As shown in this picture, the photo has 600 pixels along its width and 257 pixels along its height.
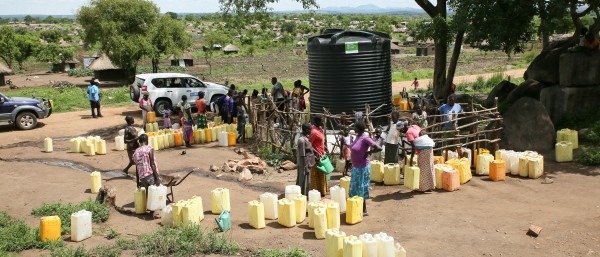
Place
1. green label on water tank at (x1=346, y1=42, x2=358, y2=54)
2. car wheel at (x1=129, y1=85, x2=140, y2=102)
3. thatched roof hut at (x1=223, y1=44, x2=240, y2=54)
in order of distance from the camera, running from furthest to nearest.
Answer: thatched roof hut at (x1=223, y1=44, x2=240, y2=54) → car wheel at (x1=129, y1=85, x2=140, y2=102) → green label on water tank at (x1=346, y1=42, x2=358, y2=54)

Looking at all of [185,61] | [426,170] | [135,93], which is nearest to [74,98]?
[135,93]

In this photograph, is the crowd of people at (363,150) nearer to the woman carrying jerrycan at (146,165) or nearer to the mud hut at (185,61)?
the woman carrying jerrycan at (146,165)

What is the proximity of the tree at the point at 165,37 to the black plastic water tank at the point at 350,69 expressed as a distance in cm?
1587

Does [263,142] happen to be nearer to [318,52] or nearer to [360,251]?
[318,52]

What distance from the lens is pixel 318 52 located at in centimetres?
1430

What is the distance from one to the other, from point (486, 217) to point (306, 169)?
2794 millimetres

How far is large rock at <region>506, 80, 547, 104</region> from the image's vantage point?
16578 millimetres

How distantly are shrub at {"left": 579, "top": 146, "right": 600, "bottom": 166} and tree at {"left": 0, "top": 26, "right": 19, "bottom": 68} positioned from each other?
43.1 m

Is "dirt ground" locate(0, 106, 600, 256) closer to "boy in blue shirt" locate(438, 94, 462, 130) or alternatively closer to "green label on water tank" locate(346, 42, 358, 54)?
"boy in blue shirt" locate(438, 94, 462, 130)

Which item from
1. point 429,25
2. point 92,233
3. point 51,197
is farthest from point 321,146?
point 429,25

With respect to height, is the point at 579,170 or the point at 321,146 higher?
the point at 321,146

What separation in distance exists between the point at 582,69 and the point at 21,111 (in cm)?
1579

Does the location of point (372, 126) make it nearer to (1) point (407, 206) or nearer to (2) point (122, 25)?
(1) point (407, 206)

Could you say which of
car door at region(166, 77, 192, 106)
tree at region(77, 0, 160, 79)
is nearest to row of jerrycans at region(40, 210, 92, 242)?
car door at region(166, 77, 192, 106)
